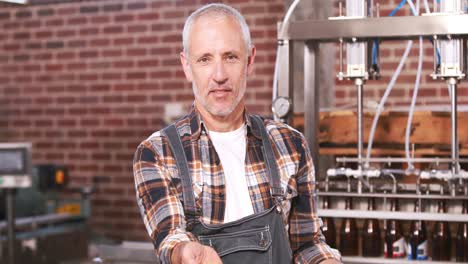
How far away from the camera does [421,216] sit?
2117mm

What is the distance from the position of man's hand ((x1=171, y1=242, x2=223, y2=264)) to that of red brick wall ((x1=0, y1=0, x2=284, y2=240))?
3002 mm

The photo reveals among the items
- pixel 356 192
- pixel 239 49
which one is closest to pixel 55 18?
pixel 356 192

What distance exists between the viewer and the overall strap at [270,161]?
1525mm

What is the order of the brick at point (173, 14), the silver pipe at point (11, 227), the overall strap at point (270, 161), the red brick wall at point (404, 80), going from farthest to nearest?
the brick at point (173, 14), the red brick wall at point (404, 80), the silver pipe at point (11, 227), the overall strap at point (270, 161)

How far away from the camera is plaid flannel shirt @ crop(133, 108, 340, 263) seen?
1.44m

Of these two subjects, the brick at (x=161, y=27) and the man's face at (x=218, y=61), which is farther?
the brick at (x=161, y=27)

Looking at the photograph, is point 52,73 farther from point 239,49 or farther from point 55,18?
point 239,49

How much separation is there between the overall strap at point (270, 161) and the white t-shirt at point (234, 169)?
35mm

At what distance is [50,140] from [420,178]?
3123 millimetres

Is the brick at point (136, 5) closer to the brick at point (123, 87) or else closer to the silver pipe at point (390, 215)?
the brick at point (123, 87)

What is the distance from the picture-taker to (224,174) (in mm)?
1516

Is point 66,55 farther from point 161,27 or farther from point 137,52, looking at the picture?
point 161,27

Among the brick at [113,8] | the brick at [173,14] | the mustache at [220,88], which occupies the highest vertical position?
the brick at [113,8]

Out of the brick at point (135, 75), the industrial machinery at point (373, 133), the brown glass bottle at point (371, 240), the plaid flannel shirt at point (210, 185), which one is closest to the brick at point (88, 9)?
the brick at point (135, 75)
